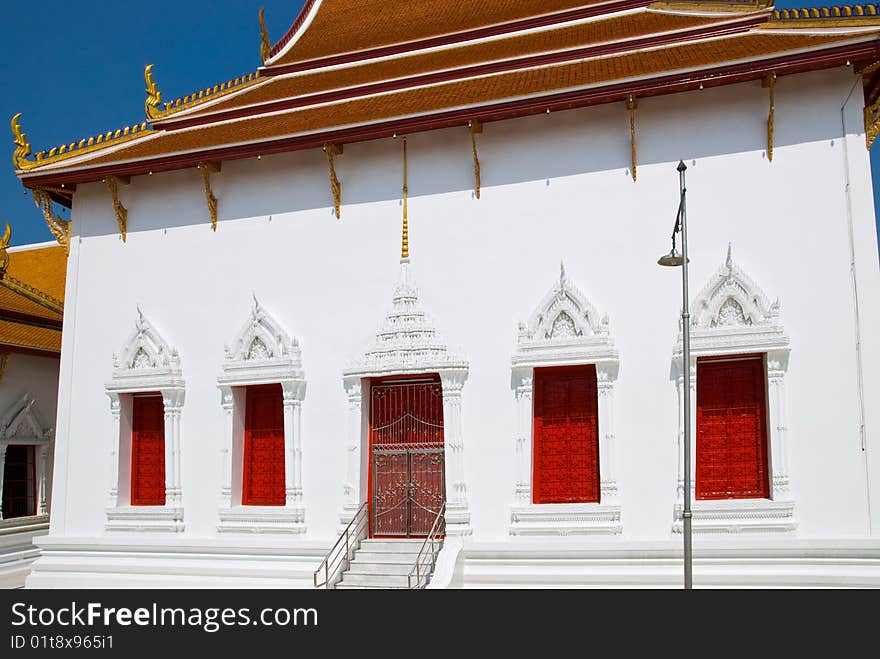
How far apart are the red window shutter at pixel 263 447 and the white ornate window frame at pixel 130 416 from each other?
32.2 inches

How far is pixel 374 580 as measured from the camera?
9195mm

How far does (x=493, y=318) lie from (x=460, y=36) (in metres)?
4.58

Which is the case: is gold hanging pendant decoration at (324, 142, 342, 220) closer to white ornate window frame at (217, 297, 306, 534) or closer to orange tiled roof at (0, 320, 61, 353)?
white ornate window frame at (217, 297, 306, 534)

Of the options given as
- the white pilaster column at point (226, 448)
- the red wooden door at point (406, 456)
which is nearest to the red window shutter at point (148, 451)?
the white pilaster column at point (226, 448)

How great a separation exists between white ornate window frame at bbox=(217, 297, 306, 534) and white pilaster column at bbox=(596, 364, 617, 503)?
3.40 m

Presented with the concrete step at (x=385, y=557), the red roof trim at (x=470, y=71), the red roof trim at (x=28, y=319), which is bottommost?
the concrete step at (x=385, y=557)

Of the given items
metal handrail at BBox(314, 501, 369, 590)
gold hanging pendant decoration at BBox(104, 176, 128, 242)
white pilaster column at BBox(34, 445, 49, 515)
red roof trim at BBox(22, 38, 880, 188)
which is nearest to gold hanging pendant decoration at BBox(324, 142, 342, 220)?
red roof trim at BBox(22, 38, 880, 188)

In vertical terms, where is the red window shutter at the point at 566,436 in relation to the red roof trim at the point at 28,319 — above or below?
below

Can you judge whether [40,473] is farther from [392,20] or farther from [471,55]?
[471,55]

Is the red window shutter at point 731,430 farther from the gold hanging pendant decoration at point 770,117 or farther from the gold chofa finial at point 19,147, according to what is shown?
the gold chofa finial at point 19,147

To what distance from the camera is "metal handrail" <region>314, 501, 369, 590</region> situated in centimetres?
934

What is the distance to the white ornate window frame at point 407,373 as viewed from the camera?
948cm

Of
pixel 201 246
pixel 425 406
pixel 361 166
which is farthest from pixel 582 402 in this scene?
pixel 201 246
